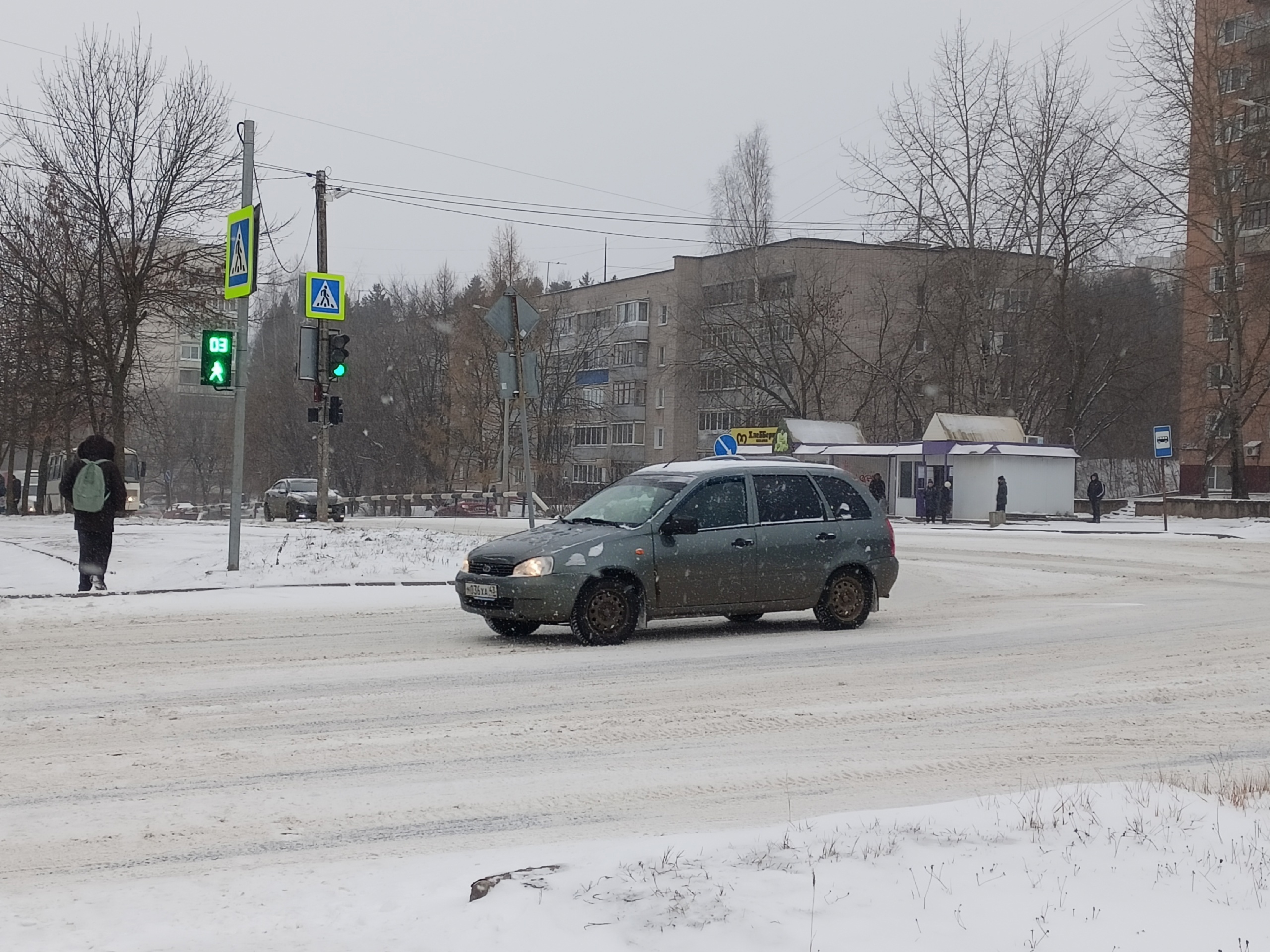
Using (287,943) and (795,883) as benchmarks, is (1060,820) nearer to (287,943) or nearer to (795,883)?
(795,883)

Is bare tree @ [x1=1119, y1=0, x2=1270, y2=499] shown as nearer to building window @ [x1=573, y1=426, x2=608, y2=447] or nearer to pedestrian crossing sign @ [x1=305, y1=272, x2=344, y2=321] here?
pedestrian crossing sign @ [x1=305, y1=272, x2=344, y2=321]

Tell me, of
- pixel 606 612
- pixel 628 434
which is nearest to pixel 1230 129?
pixel 606 612

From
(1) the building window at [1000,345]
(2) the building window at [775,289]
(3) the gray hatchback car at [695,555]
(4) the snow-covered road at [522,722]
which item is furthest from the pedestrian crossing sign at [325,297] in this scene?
(2) the building window at [775,289]

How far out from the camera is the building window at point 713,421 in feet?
278

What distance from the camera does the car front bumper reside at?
11.9 m

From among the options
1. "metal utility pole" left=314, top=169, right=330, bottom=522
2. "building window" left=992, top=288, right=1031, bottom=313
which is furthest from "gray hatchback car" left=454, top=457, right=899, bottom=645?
"building window" left=992, top=288, right=1031, bottom=313

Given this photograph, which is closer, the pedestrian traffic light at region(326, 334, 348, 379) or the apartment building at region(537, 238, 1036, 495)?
the pedestrian traffic light at region(326, 334, 348, 379)

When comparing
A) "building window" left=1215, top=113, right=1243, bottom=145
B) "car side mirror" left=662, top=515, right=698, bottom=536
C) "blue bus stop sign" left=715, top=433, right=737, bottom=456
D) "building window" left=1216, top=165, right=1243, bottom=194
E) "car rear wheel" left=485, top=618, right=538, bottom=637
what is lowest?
"car rear wheel" left=485, top=618, right=538, bottom=637

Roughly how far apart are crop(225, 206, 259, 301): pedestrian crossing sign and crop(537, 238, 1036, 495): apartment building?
1534 inches

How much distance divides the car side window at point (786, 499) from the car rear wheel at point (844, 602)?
688 millimetres

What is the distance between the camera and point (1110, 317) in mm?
62750

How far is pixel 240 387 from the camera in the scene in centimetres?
1772

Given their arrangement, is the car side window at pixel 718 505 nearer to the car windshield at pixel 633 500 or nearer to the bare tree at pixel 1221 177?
the car windshield at pixel 633 500

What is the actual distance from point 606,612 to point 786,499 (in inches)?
95.5
